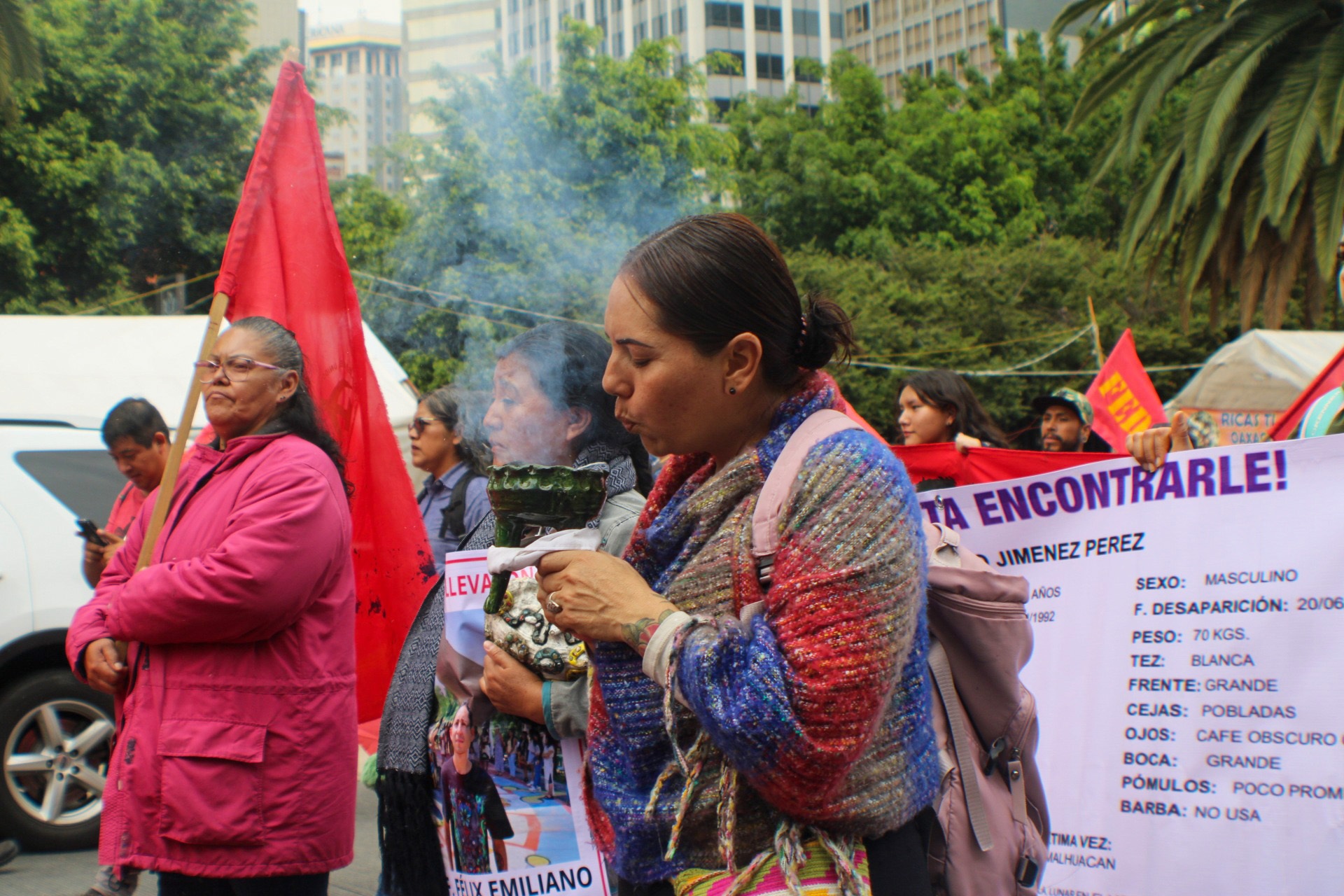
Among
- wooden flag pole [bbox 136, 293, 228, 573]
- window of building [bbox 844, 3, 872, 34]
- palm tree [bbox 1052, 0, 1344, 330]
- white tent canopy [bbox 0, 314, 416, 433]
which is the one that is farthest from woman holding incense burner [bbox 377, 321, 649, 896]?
window of building [bbox 844, 3, 872, 34]

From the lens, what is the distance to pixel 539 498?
1.77 meters

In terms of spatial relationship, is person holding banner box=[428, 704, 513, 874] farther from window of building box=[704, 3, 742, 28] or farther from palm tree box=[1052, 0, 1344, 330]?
window of building box=[704, 3, 742, 28]

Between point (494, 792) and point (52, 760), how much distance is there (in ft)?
12.6

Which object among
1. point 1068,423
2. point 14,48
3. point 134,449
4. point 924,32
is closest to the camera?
point 134,449

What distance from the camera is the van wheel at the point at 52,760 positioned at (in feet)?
17.5

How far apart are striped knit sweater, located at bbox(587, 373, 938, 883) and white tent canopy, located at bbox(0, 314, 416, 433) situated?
26.6 feet

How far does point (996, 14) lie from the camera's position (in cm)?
6662

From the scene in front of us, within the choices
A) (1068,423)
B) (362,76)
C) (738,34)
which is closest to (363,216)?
(1068,423)

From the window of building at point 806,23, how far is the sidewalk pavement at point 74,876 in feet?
241

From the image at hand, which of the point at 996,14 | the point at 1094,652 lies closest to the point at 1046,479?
the point at 1094,652

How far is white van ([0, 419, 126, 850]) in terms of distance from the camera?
5355 millimetres

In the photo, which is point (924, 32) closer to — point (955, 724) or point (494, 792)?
point (494, 792)

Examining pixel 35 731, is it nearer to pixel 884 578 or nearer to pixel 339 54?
pixel 884 578

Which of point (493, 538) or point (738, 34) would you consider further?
point (738, 34)
